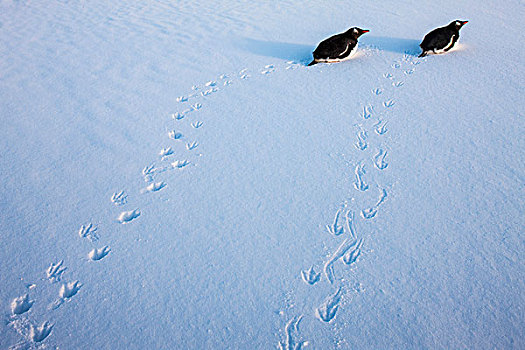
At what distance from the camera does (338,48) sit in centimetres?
388

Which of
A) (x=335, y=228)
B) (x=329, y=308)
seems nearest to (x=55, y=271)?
(x=329, y=308)

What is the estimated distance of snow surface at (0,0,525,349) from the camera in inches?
68.1

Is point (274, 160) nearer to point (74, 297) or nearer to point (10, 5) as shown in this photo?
point (74, 297)

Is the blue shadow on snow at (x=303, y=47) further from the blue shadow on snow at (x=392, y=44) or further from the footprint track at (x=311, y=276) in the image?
the footprint track at (x=311, y=276)

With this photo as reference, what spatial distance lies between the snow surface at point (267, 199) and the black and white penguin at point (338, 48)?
0.66ft

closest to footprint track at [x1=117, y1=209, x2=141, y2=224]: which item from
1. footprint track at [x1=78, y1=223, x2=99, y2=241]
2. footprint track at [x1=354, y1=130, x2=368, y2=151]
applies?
footprint track at [x1=78, y1=223, x2=99, y2=241]

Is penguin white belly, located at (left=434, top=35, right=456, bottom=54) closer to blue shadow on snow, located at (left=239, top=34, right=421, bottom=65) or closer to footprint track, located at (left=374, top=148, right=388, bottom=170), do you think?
blue shadow on snow, located at (left=239, top=34, right=421, bottom=65)

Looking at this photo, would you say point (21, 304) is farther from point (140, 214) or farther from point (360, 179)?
point (360, 179)

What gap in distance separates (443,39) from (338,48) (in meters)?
1.44

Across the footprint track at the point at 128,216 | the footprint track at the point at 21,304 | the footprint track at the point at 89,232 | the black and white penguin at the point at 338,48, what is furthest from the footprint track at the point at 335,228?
the black and white penguin at the point at 338,48

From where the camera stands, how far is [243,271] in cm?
196

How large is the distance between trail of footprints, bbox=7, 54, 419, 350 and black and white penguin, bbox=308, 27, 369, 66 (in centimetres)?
87

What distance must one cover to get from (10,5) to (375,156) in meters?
9.27

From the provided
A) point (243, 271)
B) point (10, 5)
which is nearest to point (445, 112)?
point (243, 271)
